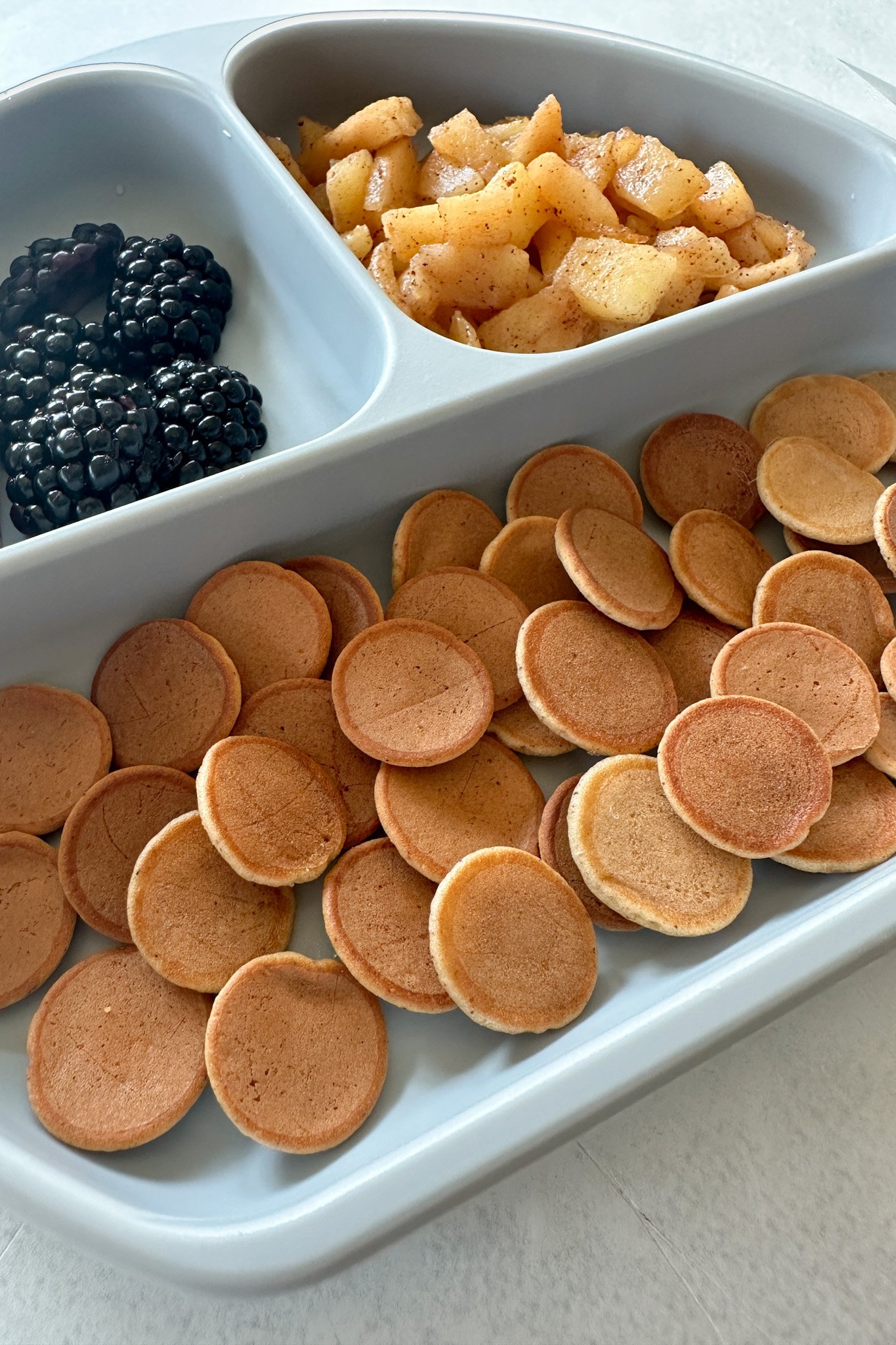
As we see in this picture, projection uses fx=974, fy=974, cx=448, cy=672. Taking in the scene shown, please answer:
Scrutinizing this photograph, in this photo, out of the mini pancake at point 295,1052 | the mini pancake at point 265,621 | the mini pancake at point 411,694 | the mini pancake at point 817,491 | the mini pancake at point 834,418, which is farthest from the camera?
the mini pancake at point 834,418

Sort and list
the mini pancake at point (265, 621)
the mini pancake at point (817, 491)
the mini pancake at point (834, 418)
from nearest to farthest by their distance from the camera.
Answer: the mini pancake at point (265, 621) → the mini pancake at point (817, 491) → the mini pancake at point (834, 418)

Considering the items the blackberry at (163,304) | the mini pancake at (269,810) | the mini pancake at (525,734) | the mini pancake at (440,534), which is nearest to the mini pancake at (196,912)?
the mini pancake at (269,810)

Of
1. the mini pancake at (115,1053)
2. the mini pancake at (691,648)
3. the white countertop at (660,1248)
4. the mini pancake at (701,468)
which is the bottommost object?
the white countertop at (660,1248)

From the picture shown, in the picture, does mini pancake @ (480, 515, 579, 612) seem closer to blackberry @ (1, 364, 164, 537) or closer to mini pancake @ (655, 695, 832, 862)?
mini pancake @ (655, 695, 832, 862)

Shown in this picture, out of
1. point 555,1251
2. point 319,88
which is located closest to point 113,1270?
point 555,1251

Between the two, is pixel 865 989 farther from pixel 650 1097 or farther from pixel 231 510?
pixel 231 510

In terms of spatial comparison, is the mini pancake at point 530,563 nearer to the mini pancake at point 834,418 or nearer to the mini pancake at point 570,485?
the mini pancake at point 570,485
